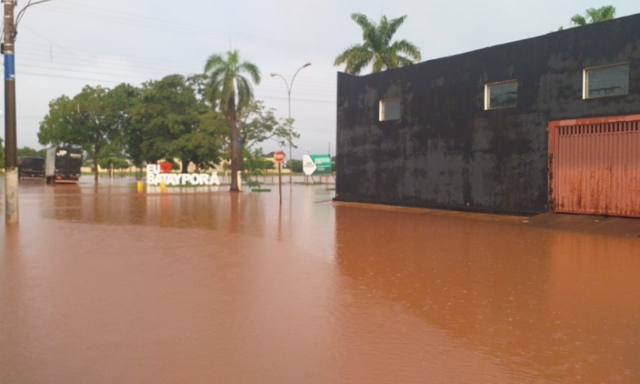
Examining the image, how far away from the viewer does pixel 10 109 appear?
16.7 meters

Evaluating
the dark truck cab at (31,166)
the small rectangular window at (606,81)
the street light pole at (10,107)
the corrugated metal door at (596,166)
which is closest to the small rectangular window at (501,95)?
the corrugated metal door at (596,166)

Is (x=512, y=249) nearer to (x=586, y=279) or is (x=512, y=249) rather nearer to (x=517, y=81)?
(x=586, y=279)

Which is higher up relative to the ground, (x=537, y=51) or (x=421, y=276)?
(x=537, y=51)

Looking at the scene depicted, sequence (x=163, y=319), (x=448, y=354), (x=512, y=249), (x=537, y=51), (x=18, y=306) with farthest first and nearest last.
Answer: (x=537, y=51), (x=512, y=249), (x=18, y=306), (x=163, y=319), (x=448, y=354)

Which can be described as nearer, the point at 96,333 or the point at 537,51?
the point at 96,333

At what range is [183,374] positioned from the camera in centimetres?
471

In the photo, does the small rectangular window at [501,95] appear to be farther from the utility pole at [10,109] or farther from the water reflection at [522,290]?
the utility pole at [10,109]

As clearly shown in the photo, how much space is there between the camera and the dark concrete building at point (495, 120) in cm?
1652

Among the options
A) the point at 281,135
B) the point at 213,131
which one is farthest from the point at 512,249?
the point at 281,135

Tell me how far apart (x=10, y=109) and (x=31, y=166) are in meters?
60.0

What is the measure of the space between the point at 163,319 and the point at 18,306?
6.67 ft

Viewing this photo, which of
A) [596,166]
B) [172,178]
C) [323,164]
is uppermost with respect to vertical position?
[323,164]

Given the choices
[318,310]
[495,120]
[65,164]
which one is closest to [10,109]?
[318,310]

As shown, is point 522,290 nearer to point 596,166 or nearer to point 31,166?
point 596,166
